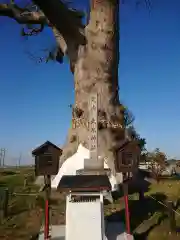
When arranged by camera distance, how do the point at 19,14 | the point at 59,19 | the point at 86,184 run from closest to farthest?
the point at 86,184 → the point at 59,19 → the point at 19,14

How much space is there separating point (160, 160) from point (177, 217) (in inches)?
617

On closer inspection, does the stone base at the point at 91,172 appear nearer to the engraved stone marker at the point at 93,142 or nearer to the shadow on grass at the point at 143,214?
the engraved stone marker at the point at 93,142

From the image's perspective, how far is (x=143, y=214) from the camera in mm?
7879

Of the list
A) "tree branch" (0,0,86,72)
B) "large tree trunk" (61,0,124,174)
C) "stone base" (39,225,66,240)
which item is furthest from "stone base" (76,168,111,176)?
"tree branch" (0,0,86,72)

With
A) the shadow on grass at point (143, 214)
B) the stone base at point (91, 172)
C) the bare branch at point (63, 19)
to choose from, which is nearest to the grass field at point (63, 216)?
the shadow on grass at point (143, 214)

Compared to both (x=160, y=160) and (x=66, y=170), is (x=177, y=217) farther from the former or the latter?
(x=160, y=160)

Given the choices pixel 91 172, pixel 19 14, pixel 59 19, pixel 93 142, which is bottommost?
pixel 91 172

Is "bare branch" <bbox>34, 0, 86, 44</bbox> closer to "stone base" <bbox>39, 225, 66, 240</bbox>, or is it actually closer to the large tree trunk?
the large tree trunk

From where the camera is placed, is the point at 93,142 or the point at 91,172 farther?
the point at 93,142

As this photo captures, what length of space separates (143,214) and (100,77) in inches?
196

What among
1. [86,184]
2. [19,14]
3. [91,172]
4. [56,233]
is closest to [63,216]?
[56,233]

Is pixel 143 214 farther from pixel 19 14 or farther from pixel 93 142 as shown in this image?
pixel 19 14

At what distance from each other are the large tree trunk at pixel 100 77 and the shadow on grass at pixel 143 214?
205 centimetres

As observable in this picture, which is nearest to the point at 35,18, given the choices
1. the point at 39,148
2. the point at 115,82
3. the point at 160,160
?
the point at 115,82
